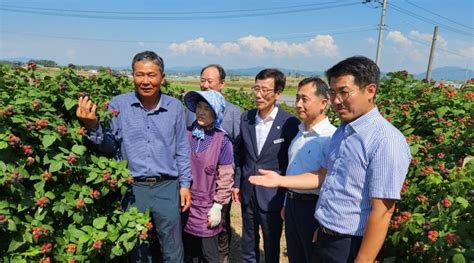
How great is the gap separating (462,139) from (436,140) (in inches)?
9.8

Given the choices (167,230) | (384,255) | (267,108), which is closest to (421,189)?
(384,255)

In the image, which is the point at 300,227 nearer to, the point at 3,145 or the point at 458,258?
the point at 458,258

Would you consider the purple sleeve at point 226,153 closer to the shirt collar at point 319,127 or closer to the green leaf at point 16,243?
the shirt collar at point 319,127

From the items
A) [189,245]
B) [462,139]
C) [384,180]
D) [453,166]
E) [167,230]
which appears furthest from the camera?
[189,245]

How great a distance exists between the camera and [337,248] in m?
1.92

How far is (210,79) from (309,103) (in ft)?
5.67

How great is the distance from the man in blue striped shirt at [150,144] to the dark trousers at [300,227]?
0.84 m

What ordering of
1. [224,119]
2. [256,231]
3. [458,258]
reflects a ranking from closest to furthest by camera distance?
[458,258]
[256,231]
[224,119]

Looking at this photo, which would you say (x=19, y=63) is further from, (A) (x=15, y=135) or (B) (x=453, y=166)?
(B) (x=453, y=166)

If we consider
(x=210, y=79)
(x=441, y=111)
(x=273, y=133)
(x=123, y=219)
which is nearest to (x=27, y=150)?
(x=123, y=219)

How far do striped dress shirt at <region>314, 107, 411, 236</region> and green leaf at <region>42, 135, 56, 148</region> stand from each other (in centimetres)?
149

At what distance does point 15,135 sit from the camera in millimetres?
1928

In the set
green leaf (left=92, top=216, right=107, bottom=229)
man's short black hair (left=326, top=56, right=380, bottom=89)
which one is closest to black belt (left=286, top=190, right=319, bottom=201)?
man's short black hair (left=326, top=56, right=380, bottom=89)

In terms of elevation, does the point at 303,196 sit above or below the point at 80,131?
below
